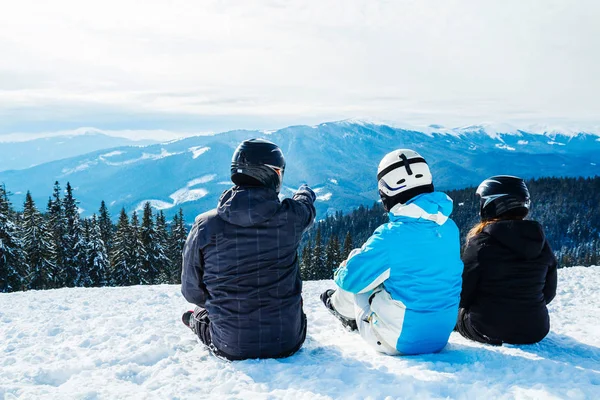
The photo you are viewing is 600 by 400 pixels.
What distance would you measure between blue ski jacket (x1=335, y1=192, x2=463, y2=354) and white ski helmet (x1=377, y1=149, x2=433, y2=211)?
0.13 metres

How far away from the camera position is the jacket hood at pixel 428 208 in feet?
15.0

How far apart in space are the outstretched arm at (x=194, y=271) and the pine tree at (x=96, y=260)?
38295 mm

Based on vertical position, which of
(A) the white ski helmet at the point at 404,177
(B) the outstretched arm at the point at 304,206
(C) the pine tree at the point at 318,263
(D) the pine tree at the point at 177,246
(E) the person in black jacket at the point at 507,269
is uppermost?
(A) the white ski helmet at the point at 404,177

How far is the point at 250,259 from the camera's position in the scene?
4.69m

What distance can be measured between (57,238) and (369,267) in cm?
4195

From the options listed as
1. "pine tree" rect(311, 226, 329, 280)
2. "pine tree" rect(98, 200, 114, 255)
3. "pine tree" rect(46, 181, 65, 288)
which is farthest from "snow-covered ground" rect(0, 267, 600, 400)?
"pine tree" rect(311, 226, 329, 280)

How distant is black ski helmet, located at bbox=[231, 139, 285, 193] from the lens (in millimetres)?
4648

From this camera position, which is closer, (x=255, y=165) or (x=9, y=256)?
(x=255, y=165)

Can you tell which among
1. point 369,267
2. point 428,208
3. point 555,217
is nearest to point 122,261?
point 369,267

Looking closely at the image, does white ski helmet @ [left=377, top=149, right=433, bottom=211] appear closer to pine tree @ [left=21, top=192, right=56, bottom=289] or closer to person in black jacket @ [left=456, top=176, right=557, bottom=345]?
person in black jacket @ [left=456, top=176, right=557, bottom=345]

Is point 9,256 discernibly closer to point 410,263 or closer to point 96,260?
point 96,260

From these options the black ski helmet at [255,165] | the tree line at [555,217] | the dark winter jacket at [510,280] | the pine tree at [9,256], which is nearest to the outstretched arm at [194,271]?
the black ski helmet at [255,165]

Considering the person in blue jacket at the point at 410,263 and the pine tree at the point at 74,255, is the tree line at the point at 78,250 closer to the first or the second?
the pine tree at the point at 74,255

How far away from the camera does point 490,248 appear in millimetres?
5082
